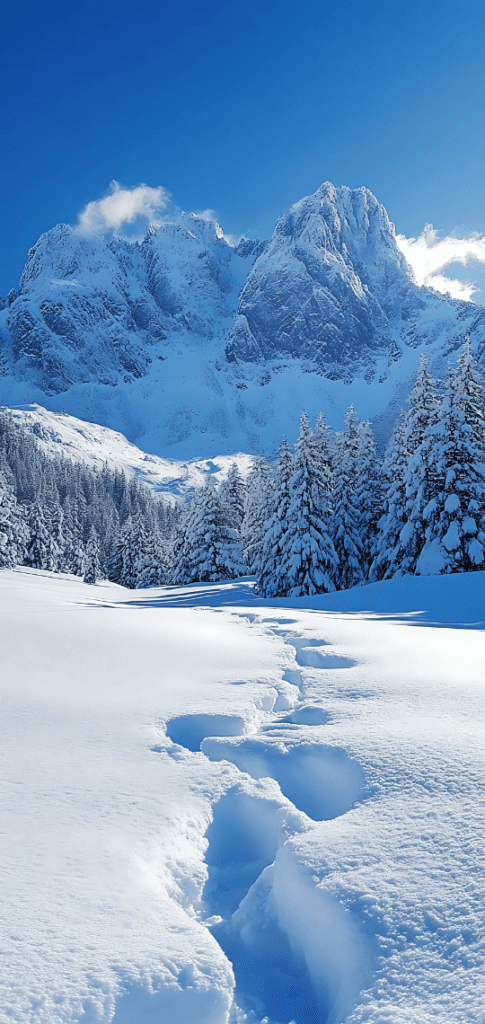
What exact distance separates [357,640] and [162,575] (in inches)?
1774

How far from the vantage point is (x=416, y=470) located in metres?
19.5

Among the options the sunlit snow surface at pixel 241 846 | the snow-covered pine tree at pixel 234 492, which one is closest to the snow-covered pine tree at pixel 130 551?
the snow-covered pine tree at pixel 234 492

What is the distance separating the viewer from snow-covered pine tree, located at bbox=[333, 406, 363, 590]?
2498 cm

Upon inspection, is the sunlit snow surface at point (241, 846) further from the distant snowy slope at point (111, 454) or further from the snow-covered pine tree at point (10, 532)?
the distant snowy slope at point (111, 454)

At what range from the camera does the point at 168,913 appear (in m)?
1.83

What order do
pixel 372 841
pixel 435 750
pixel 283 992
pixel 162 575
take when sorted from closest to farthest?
1. pixel 283 992
2. pixel 372 841
3. pixel 435 750
4. pixel 162 575

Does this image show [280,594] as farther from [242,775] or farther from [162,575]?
[162,575]

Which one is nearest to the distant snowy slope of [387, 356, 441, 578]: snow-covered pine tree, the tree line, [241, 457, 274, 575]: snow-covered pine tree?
[241, 457, 274, 575]: snow-covered pine tree

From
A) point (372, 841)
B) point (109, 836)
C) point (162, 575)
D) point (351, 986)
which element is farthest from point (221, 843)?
point (162, 575)

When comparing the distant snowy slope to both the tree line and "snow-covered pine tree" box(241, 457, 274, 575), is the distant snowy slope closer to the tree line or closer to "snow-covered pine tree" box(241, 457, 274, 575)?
"snow-covered pine tree" box(241, 457, 274, 575)

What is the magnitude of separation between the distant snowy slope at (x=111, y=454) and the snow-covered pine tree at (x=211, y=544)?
10010cm

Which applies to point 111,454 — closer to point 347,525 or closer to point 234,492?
point 234,492

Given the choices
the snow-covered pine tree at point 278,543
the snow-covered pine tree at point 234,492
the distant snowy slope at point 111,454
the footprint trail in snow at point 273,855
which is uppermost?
the distant snowy slope at point 111,454

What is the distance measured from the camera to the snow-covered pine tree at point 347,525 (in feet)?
82.0
